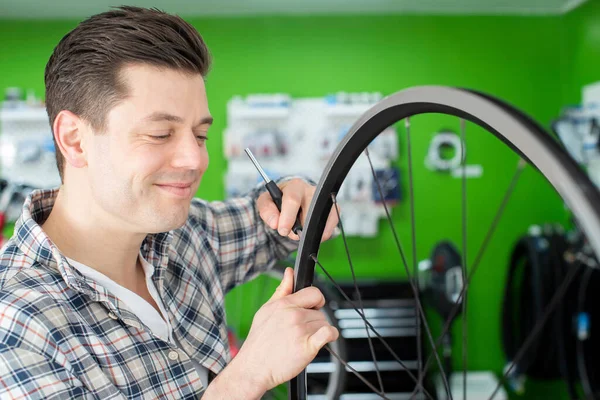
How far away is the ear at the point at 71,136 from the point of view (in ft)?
3.51

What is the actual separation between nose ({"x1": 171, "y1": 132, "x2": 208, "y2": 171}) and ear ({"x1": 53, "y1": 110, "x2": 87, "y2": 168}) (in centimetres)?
18

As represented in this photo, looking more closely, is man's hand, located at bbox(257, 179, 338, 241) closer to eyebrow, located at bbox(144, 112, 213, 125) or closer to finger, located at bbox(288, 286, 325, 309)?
finger, located at bbox(288, 286, 325, 309)

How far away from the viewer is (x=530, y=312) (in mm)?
3459

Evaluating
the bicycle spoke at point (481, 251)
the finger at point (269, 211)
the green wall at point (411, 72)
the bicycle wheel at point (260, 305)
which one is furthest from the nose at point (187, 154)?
the green wall at point (411, 72)

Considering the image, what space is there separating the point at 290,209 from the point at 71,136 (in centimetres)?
44

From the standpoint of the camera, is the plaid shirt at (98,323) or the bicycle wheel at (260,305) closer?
the plaid shirt at (98,323)

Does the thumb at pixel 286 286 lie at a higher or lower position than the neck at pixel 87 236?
lower

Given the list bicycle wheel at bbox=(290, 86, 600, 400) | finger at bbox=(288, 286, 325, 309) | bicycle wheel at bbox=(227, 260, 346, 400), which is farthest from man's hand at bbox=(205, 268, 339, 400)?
bicycle wheel at bbox=(227, 260, 346, 400)

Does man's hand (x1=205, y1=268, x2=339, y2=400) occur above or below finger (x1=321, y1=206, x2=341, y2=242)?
below

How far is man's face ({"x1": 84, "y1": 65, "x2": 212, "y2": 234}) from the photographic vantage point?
3.33ft

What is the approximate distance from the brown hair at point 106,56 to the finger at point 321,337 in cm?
53

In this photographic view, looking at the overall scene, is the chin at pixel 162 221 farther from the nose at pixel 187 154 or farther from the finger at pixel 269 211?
the finger at pixel 269 211

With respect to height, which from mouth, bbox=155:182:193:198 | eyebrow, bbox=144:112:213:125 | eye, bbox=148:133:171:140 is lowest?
mouth, bbox=155:182:193:198

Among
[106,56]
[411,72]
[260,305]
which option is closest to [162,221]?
[106,56]
